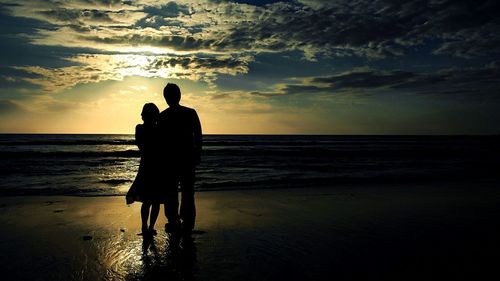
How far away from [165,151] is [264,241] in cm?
189

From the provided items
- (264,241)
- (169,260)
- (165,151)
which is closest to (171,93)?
(165,151)

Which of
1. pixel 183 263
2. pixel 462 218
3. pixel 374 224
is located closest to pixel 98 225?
pixel 183 263

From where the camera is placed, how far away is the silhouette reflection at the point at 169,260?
355cm

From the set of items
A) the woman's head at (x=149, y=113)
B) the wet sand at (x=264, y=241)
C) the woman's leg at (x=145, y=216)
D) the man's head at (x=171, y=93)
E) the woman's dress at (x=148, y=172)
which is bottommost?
the wet sand at (x=264, y=241)

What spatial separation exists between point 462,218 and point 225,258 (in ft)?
15.6

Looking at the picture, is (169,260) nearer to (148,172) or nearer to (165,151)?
(148,172)

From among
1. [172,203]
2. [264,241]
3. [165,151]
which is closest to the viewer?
[264,241]

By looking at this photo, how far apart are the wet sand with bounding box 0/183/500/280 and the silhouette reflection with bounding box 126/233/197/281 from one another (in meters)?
0.01

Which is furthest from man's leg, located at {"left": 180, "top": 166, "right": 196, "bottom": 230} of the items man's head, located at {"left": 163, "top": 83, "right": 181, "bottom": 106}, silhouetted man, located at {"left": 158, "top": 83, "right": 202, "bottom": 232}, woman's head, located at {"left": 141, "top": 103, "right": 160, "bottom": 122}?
man's head, located at {"left": 163, "top": 83, "right": 181, "bottom": 106}

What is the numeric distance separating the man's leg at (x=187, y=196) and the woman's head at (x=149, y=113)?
0.89m

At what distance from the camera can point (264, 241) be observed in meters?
4.85

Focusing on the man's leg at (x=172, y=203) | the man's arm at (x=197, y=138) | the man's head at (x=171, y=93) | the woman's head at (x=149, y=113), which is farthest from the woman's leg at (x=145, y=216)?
the man's head at (x=171, y=93)

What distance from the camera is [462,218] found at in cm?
636

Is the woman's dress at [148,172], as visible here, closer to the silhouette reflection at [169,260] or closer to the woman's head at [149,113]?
the woman's head at [149,113]
